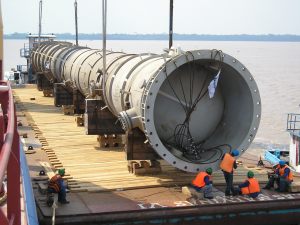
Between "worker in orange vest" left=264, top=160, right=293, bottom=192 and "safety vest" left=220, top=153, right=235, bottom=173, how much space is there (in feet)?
3.29

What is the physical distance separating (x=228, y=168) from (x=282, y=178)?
113 cm

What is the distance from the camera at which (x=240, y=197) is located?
901 centimetres

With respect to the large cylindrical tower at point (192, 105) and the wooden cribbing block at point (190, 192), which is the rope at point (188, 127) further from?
the wooden cribbing block at point (190, 192)

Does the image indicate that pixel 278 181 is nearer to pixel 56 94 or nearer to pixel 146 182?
pixel 146 182

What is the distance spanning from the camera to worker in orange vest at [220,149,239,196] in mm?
9219

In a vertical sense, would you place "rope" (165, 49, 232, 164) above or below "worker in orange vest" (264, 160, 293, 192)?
above

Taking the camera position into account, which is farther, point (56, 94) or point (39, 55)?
point (39, 55)

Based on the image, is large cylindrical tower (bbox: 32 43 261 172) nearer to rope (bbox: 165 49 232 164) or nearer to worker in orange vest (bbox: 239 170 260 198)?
rope (bbox: 165 49 232 164)

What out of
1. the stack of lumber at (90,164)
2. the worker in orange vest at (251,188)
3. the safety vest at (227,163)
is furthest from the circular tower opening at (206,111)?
the worker in orange vest at (251,188)

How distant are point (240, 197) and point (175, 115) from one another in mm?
2303

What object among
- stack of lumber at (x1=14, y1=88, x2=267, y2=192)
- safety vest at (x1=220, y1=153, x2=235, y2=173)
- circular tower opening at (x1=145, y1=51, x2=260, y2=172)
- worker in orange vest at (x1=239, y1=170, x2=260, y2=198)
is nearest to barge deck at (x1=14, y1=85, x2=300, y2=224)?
stack of lumber at (x1=14, y1=88, x2=267, y2=192)

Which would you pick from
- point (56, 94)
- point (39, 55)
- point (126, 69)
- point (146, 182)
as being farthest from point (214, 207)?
point (39, 55)

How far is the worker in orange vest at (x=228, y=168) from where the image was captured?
9.22 m

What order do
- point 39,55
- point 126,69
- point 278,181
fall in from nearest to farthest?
point 278,181
point 126,69
point 39,55
